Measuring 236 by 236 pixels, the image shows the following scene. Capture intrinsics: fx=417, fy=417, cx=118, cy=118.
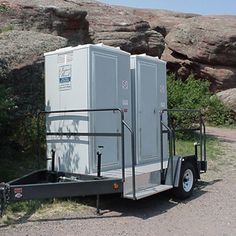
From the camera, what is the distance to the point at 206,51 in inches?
1039

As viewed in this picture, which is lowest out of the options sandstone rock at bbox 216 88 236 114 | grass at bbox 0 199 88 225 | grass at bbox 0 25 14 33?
grass at bbox 0 199 88 225

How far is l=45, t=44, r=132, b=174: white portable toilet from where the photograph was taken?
731cm

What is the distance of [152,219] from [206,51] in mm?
20991

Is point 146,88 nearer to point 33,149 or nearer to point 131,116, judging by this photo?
point 131,116

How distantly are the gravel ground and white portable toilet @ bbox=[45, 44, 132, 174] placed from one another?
0.86 m

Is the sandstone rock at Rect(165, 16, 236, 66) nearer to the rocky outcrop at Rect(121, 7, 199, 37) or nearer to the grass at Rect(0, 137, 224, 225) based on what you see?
the rocky outcrop at Rect(121, 7, 199, 37)

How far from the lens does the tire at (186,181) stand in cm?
804

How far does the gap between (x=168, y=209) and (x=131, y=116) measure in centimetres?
194

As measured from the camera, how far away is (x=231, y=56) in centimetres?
2625

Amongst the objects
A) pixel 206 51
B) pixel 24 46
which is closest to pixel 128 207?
pixel 24 46

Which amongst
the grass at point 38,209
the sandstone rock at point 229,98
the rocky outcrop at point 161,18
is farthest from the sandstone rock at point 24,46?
the rocky outcrop at point 161,18

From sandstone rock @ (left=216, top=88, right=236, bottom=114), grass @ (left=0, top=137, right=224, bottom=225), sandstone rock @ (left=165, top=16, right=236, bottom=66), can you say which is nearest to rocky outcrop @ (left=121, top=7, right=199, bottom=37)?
sandstone rock @ (left=165, top=16, right=236, bottom=66)

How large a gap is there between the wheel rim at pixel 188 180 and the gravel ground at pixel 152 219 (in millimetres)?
254

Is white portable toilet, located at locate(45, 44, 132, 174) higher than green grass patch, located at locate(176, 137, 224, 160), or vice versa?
white portable toilet, located at locate(45, 44, 132, 174)
